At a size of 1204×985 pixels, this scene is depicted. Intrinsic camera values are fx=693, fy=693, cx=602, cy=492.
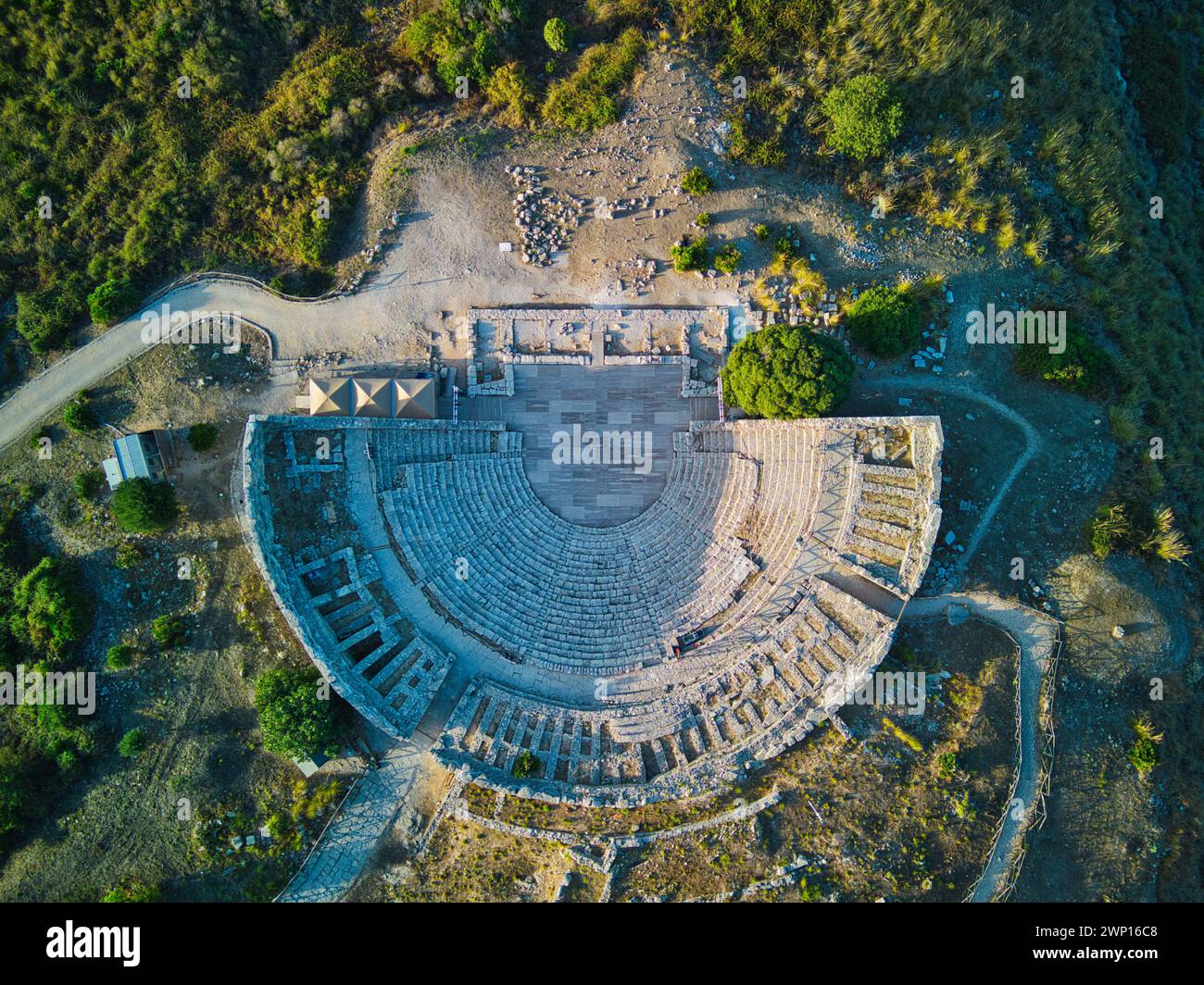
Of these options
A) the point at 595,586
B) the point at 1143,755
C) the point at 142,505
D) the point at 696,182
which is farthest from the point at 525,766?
the point at 696,182

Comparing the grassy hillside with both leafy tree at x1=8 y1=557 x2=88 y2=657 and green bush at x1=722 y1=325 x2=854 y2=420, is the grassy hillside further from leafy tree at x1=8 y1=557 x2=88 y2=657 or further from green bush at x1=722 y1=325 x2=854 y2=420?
leafy tree at x1=8 y1=557 x2=88 y2=657

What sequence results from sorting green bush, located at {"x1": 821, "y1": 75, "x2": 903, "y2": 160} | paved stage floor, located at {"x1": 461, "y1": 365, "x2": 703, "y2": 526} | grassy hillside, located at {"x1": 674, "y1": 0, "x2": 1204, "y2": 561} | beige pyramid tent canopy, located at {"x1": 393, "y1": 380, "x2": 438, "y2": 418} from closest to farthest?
beige pyramid tent canopy, located at {"x1": 393, "y1": 380, "x2": 438, "y2": 418}
green bush, located at {"x1": 821, "y1": 75, "x2": 903, "y2": 160}
grassy hillside, located at {"x1": 674, "y1": 0, "x2": 1204, "y2": 561}
paved stage floor, located at {"x1": 461, "y1": 365, "x2": 703, "y2": 526}

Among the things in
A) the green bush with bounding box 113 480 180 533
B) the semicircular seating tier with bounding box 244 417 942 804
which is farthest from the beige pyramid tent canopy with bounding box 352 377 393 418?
the green bush with bounding box 113 480 180 533

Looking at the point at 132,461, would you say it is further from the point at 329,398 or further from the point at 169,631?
the point at 329,398

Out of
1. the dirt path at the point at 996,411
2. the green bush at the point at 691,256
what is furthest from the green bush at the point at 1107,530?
the green bush at the point at 691,256

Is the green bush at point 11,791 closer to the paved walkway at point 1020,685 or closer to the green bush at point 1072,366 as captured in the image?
the paved walkway at point 1020,685
